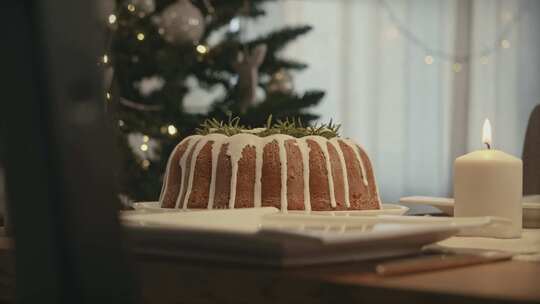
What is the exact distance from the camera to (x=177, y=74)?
325 cm

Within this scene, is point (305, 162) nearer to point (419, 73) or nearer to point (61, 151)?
point (61, 151)

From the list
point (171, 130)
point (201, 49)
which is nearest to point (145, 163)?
point (171, 130)

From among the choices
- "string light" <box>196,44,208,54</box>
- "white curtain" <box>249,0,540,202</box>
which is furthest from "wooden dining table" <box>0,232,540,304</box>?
"white curtain" <box>249,0,540,202</box>

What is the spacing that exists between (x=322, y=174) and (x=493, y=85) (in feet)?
11.8

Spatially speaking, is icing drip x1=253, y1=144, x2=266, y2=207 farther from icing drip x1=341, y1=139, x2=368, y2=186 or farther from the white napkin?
the white napkin

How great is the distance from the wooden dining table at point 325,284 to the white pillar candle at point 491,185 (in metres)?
0.39

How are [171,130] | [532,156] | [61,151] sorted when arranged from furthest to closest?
[171,130] < [532,156] < [61,151]

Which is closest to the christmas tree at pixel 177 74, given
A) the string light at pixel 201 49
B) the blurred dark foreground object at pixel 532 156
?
the string light at pixel 201 49

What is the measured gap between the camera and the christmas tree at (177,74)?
3.08 metres

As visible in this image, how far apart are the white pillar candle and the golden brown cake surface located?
190 mm

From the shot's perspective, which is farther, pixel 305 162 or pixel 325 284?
pixel 305 162

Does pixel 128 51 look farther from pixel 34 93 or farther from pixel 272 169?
pixel 34 93

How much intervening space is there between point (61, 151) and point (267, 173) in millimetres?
793

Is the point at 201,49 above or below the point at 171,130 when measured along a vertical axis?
above
